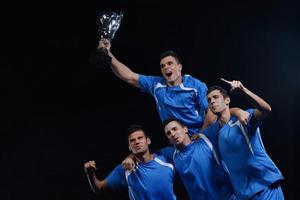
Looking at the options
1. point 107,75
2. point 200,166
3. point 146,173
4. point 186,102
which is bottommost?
point 200,166

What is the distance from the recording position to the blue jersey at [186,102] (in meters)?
3.72

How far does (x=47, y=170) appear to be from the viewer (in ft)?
18.7

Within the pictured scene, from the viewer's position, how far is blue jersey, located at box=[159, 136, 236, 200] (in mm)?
3564

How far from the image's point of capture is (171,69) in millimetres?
3707

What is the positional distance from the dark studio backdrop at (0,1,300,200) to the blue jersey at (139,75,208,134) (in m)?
1.88

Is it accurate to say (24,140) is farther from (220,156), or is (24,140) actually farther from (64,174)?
(220,156)

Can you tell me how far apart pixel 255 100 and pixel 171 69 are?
31.3 inches

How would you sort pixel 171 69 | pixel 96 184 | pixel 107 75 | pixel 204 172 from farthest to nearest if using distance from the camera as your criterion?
pixel 107 75
pixel 96 184
pixel 171 69
pixel 204 172

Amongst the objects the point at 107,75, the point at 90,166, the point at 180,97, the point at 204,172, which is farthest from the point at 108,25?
the point at 107,75

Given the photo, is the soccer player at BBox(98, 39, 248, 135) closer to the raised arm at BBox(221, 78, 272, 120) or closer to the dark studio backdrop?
the raised arm at BBox(221, 78, 272, 120)

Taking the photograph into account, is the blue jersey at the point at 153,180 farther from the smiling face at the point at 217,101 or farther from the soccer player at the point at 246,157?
the smiling face at the point at 217,101

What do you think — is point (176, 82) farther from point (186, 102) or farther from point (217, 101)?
point (217, 101)

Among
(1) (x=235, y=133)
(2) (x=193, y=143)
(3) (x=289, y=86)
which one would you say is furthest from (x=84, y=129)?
(1) (x=235, y=133)

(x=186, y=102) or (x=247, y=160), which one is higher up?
(x=186, y=102)
